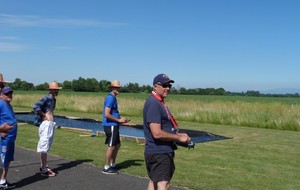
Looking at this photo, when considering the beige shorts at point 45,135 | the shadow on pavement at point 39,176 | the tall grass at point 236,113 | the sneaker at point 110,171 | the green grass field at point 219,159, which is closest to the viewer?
the shadow on pavement at point 39,176

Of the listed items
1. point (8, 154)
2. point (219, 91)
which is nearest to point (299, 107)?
point (8, 154)

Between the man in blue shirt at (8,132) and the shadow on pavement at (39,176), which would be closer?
the man in blue shirt at (8,132)

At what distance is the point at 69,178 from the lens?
25.5 feet

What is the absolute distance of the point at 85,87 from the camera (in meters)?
109

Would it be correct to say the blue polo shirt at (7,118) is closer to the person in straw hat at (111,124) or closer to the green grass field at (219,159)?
the person in straw hat at (111,124)

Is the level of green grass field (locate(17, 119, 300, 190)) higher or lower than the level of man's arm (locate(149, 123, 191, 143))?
lower

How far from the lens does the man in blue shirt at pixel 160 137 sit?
187 inches

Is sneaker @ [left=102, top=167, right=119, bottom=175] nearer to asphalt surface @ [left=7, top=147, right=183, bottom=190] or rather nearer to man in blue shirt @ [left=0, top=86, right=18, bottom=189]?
asphalt surface @ [left=7, top=147, right=183, bottom=190]

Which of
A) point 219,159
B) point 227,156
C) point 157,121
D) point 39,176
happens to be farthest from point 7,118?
point 227,156

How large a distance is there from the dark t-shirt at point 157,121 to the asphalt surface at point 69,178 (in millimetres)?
2371

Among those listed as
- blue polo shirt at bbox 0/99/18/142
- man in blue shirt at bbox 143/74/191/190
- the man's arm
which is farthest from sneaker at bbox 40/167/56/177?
the man's arm

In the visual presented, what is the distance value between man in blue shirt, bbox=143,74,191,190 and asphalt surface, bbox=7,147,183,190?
7.52ft

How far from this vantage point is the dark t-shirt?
4.79 metres

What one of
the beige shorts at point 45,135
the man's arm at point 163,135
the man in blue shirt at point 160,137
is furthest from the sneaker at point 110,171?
the man's arm at point 163,135
